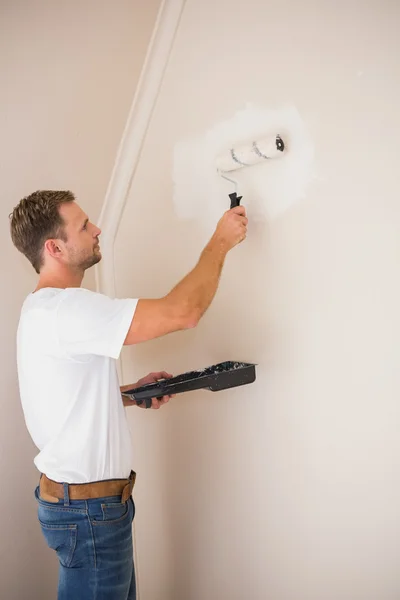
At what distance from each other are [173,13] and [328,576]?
5.65 ft

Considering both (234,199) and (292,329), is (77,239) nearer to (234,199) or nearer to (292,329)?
(234,199)

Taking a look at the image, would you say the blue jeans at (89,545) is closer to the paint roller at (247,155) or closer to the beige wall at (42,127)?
the beige wall at (42,127)

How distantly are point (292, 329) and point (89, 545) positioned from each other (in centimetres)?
77

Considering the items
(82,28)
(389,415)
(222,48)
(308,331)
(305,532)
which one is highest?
(82,28)

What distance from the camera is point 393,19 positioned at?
4.04ft

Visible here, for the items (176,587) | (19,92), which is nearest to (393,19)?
(19,92)

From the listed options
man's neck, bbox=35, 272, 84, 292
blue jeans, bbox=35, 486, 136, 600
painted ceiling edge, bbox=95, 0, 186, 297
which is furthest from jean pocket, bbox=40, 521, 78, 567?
painted ceiling edge, bbox=95, 0, 186, 297

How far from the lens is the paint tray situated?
1.42 meters

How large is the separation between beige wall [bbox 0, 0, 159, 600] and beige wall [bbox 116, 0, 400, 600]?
165mm

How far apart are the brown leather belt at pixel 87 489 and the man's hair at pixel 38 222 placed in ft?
1.96

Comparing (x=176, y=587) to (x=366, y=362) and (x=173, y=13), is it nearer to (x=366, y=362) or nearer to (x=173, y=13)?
(x=366, y=362)

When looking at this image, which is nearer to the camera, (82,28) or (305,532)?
(305,532)

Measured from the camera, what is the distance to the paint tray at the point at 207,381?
1.42 meters

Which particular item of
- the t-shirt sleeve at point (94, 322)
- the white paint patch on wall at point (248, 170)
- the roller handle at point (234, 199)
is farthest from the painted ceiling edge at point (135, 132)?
the t-shirt sleeve at point (94, 322)
